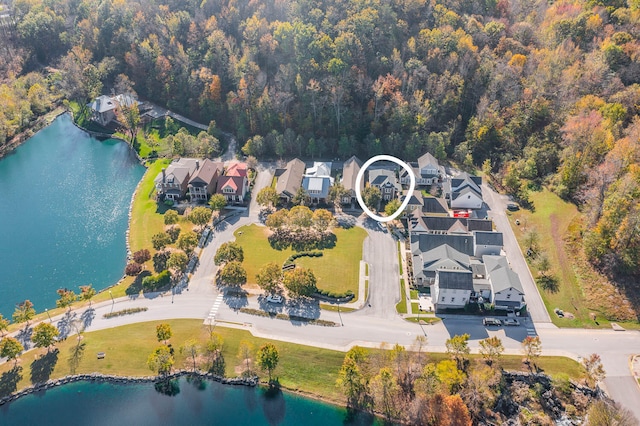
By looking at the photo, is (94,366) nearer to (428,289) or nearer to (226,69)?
(428,289)

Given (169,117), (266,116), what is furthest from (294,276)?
(169,117)

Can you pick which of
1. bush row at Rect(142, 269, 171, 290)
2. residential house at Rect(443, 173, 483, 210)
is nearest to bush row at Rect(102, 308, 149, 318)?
bush row at Rect(142, 269, 171, 290)

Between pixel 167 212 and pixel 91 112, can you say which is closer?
pixel 167 212

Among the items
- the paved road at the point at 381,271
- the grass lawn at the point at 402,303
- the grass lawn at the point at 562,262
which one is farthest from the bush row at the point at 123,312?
the grass lawn at the point at 562,262

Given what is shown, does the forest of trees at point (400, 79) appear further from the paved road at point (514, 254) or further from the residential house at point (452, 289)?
the residential house at point (452, 289)

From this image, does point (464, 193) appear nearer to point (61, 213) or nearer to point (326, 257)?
point (326, 257)

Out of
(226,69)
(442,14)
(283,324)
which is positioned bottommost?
(283,324)

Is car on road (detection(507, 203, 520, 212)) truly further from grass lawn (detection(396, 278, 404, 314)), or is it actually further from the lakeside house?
the lakeside house
